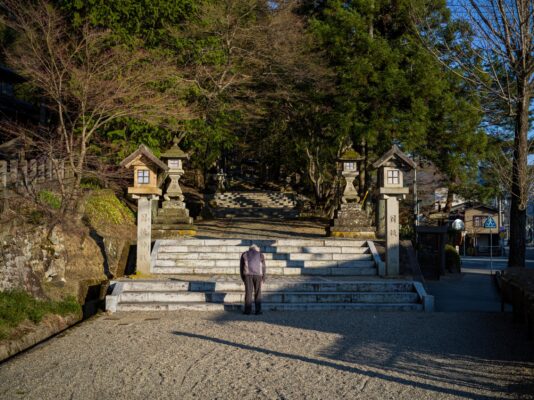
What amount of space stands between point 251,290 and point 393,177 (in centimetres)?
519

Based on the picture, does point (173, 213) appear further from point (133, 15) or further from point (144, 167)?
point (133, 15)

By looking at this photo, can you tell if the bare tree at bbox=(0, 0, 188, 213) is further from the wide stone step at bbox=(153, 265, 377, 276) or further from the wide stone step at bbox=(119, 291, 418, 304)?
the wide stone step at bbox=(119, 291, 418, 304)

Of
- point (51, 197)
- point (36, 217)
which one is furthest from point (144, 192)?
point (51, 197)

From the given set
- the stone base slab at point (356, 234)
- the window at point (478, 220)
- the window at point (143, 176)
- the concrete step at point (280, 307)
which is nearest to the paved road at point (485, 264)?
the stone base slab at point (356, 234)

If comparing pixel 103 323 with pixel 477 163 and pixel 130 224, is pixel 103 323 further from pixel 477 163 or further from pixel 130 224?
pixel 477 163

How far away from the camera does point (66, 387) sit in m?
6.14

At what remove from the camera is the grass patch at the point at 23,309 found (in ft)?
29.2

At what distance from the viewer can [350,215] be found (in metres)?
18.2

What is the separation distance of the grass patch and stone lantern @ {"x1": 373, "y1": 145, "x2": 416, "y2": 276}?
718 cm

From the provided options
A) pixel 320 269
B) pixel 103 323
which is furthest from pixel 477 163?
pixel 103 323

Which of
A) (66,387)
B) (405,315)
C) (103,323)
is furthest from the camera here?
(405,315)

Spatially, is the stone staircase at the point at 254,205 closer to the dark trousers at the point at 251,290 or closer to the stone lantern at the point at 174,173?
the stone lantern at the point at 174,173

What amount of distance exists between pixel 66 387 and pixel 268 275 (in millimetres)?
7734

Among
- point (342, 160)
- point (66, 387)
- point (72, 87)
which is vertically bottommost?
point (66, 387)
